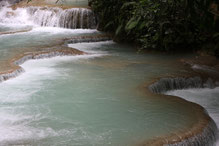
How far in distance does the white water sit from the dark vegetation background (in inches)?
45.3

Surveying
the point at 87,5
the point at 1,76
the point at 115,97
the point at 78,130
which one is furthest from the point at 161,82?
the point at 87,5

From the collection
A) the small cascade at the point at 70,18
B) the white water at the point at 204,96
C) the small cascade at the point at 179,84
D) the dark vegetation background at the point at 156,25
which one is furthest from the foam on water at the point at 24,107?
the small cascade at the point at 70,18

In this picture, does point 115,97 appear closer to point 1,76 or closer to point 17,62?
point 1,76

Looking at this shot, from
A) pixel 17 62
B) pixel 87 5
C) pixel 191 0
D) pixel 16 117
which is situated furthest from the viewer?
pixel 87 5

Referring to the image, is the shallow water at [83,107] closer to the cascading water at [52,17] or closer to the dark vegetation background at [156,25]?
the dark vegetation background at [156,25]

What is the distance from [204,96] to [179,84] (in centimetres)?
66

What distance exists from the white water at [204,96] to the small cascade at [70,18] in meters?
7.74

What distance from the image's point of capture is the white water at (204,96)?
277 inches

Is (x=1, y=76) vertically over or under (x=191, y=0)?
under

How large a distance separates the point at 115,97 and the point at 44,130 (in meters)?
1.96

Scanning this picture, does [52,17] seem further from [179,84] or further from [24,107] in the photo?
[24,107]

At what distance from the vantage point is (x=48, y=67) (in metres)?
9.12

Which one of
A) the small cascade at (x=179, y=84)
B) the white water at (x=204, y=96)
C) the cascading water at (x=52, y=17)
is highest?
the cascading water at (x=52, y=17)

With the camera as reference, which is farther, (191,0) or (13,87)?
(13,87)
